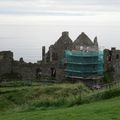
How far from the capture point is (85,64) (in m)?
86.4

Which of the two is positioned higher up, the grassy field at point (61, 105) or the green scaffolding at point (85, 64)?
the green scaffolding at point (85, 64)

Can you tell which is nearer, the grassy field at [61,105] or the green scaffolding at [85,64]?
the grassy field at [61,105]

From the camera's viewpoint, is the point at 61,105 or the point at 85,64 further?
the point at 85,64

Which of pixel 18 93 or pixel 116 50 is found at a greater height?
pixel 116 50

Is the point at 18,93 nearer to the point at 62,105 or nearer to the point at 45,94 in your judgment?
the point at 45,94

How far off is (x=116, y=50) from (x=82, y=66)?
5.87m

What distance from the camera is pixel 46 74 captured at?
282ft

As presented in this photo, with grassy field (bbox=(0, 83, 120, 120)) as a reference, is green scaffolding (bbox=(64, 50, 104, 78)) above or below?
above

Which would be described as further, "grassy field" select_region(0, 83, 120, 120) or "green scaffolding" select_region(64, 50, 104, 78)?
"green scaffolding" select_region(64, 50, 104, 78)

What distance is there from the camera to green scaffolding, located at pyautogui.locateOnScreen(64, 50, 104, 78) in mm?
85312

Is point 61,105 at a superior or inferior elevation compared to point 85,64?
inferior

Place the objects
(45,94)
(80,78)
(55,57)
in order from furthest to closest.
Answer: (55,57) → (80,78) → (45,94)

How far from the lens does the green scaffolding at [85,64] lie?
85312 millimetres

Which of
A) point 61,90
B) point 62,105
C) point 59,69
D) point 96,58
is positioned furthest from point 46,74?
point 62,105
